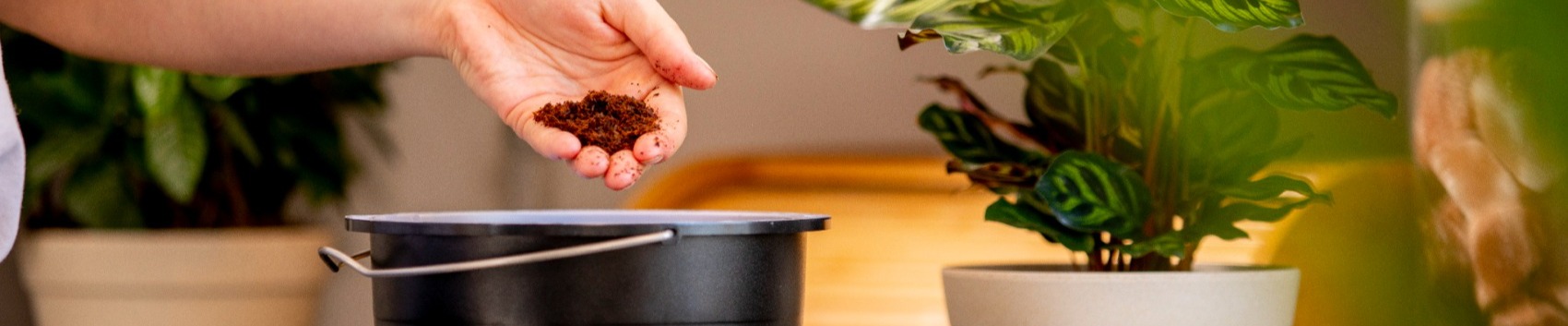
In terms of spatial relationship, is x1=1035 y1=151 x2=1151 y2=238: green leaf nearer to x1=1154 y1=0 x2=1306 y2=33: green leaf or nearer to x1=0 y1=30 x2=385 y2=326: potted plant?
x1=1154 y1=0 x2=1306 y2=33: green leaf

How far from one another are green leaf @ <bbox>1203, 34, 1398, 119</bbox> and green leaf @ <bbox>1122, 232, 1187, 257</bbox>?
11cm

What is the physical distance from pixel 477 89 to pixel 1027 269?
0.38m

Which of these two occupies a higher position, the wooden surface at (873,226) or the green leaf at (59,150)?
the green leaf at (59,150)

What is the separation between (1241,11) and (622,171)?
1.13 ft

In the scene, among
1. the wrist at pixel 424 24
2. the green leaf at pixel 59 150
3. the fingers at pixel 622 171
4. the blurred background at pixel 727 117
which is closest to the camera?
the fingers at pixel 622 171

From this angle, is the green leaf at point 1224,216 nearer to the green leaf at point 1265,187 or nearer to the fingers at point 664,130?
the green leaf at point 1265,187

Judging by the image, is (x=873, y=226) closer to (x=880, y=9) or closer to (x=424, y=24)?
(x=424, y=24)

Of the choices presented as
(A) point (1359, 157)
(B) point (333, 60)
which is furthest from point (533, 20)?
(A) point (1359, 157)

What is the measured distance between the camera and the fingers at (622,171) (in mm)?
724

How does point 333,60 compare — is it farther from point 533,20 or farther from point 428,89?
point 428,89

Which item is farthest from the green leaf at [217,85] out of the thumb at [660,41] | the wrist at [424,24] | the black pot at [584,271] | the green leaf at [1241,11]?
the green leaf at [1241,11]

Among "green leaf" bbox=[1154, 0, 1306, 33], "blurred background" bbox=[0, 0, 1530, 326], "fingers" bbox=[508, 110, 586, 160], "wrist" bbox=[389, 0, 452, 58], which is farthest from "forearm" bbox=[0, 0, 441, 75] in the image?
"blurred background" bbox=[0, 0, 1530, 326]

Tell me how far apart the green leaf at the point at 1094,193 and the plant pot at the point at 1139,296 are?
1.3 inches

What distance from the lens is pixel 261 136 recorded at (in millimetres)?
1886
